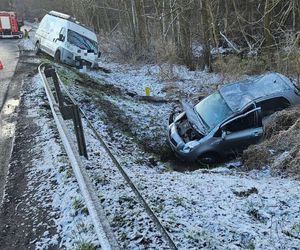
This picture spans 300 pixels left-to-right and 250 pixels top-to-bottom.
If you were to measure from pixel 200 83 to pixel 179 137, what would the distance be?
776 centimetres

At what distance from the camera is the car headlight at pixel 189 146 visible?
9.80 meters

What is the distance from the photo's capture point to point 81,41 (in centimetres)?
2105

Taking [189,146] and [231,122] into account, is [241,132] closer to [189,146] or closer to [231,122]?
[231,122]

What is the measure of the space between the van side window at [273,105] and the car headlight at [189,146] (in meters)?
1.91

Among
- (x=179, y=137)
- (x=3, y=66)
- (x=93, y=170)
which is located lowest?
(x=179, y=137)

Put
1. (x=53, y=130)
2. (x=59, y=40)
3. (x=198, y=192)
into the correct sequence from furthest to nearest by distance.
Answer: (x=59, y=40) → (x=53, y=130) → (x=198, y=192)

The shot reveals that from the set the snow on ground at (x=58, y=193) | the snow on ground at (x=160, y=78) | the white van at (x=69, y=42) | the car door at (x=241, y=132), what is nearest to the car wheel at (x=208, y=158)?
the car door at (x=241, y=132)

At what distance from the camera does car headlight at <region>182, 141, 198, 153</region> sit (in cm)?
980

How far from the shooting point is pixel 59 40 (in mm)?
20609

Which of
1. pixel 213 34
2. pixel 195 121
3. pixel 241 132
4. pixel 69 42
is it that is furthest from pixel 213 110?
pixel 213 34

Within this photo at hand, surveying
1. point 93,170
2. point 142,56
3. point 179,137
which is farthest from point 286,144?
point 142,56

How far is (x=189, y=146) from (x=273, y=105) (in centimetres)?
241

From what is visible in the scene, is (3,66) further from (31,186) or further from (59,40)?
(31,186)

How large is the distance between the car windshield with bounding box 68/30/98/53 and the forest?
362cm
